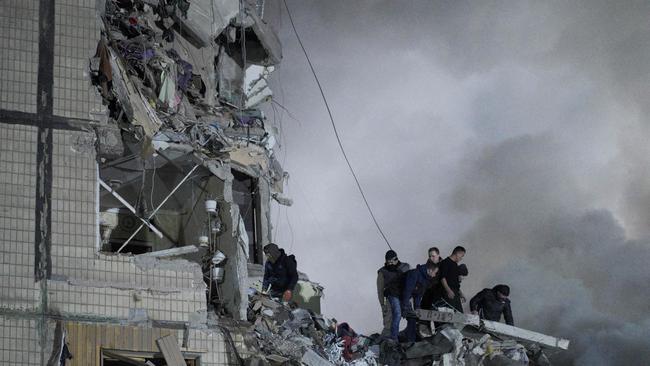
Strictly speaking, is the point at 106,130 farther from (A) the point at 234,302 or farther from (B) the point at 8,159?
(A) the point at 234,302

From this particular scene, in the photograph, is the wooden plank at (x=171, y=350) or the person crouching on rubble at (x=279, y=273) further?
the person crouching on rubble at (x=279, y=273)

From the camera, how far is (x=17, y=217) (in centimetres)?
2073

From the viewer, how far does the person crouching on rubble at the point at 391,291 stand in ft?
83.8

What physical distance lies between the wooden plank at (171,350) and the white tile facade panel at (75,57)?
11.5ft

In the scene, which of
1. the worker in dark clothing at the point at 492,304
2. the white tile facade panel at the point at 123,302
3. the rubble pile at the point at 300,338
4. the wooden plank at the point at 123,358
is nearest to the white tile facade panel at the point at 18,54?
the white tile facade panel at the point at 123,302

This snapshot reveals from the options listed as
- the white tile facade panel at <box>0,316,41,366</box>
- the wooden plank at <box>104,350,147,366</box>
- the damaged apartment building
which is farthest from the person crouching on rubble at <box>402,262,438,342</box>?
the white tile facade panel at <box>0,316,41,366</box>

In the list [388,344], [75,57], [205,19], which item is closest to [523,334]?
[388,344]

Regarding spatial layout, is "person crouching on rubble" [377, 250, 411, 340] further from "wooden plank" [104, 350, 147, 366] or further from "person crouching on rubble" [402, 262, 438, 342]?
"wooden plank" [104, 350, 147, 366]

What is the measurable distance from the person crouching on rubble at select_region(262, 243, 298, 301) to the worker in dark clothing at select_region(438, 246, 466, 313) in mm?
2670

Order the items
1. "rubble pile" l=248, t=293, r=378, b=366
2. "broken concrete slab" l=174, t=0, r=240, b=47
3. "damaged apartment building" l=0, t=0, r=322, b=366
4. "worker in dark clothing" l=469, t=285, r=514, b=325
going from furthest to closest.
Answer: "broken concrete slab" l=174, t=0, r=240, b=47 < "worker in dark clothing" l=469, t=285, r=514, b=325 < "rubble pile" l=248, t=293, r=378, b=366 < "damaged apartment building" l=0, t=0, r=322, b=366

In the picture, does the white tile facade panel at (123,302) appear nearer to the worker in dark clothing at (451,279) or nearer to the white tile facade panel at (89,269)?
the white tile facade panel at (89,269)

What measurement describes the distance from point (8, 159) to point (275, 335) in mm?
5166

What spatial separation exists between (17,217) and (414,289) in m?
8.04

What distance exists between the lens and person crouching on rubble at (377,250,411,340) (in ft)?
83.8
